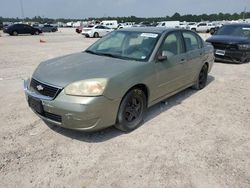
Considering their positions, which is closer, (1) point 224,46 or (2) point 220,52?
(1) point 224,46

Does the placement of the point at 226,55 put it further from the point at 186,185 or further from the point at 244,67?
the point at 186,185

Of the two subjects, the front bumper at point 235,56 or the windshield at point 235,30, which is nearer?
the front bumper at point 235,56

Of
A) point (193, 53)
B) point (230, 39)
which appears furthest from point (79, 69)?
point (230, 39)

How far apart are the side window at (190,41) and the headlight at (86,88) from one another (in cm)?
267

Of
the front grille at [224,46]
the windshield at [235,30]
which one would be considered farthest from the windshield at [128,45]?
the windshield at [235,30]

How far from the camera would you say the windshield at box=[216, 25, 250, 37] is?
10438 millimetres

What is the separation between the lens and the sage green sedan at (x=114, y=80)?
10.5 feet

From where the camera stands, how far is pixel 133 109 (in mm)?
3895

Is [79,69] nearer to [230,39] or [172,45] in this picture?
[172,45]

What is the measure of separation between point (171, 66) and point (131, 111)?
4.11 ft

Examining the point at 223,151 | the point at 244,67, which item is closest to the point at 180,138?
the point at 223,151

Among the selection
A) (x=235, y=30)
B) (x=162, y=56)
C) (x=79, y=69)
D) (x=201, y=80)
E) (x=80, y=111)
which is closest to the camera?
(x=80, y=111)

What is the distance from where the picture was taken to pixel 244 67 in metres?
9.32

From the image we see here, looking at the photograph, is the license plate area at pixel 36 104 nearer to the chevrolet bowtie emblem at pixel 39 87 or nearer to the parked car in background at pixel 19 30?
the chevrolet bowtie emblem at pixel 39 87
